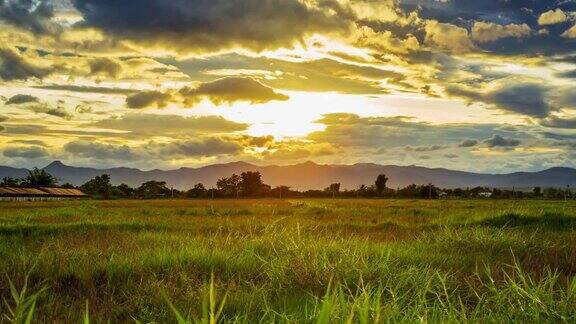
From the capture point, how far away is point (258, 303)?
573 centimetres

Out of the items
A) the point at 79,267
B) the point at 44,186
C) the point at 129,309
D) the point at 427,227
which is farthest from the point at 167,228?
the point at 44,186

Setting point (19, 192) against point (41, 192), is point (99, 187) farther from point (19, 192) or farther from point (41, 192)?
point (19, 192)

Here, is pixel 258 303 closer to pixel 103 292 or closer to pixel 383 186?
pixel 103 292

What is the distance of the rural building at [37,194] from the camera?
74062mm

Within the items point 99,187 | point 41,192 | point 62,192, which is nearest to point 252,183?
point 99,187

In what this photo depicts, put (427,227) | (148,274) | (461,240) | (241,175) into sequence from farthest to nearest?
(241,175), (427,227), (461,240), (148,274)

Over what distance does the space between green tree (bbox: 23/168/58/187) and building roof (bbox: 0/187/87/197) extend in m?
6.93

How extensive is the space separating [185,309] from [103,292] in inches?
64.8

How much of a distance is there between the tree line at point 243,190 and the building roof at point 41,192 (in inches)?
137

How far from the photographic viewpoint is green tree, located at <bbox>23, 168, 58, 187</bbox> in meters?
94.9

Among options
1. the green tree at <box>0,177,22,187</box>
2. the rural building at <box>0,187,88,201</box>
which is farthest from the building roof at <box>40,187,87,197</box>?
the green tree at <box>0,177,22,187</box>

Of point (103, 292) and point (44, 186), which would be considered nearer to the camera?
point (103, 292)

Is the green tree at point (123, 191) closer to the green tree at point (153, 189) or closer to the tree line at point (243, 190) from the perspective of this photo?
the tree line at point (243, 190)

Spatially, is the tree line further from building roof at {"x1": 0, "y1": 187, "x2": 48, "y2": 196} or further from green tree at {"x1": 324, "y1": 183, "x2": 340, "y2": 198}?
building roof at {"x1": 0, "y1": 187, "x2": 48, "y2": 196}
